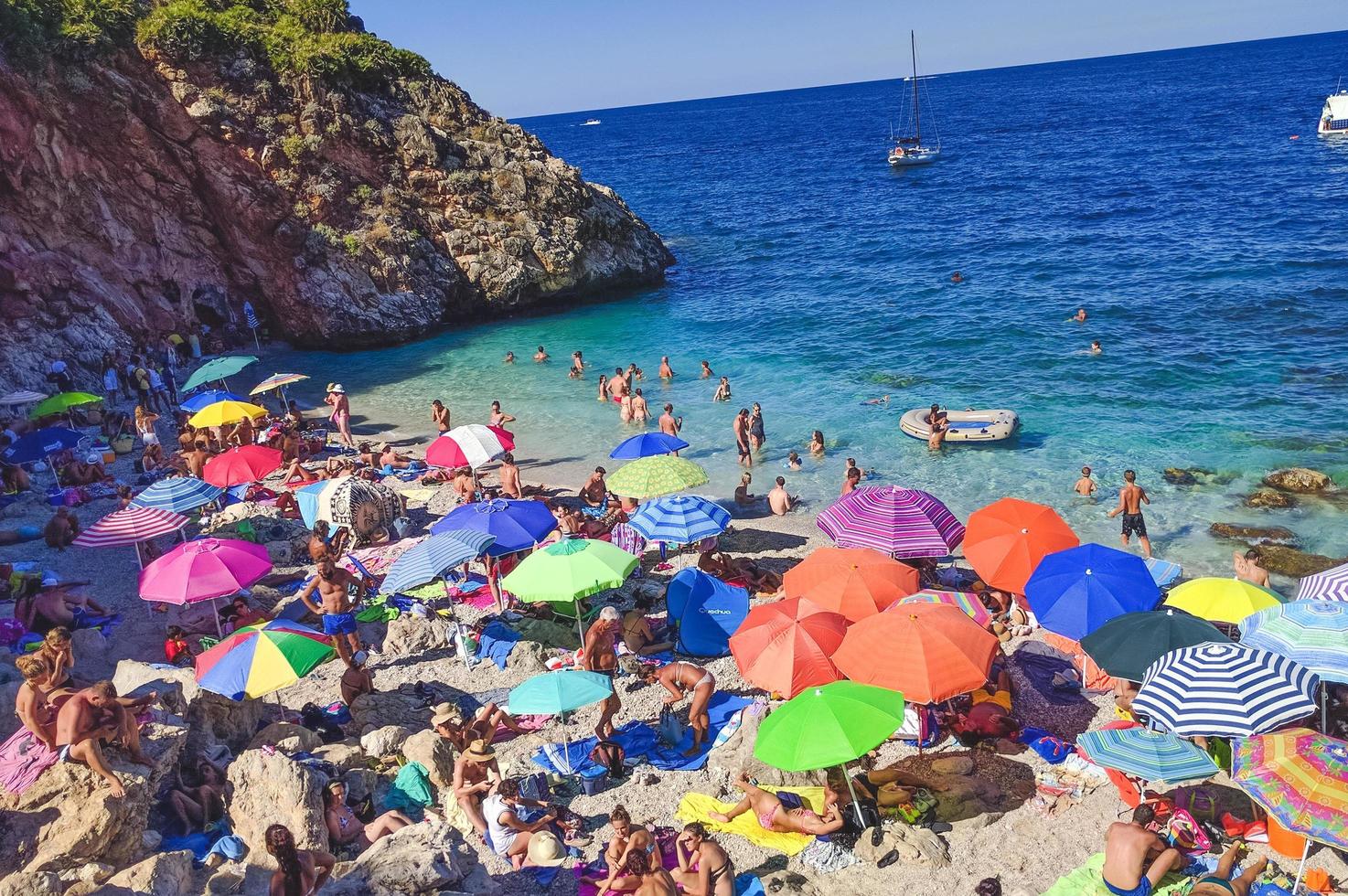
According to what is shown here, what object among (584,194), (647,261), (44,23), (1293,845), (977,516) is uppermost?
(44,23)

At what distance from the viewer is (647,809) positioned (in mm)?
9336

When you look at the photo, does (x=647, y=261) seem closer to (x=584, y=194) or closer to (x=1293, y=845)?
(x=584, y=194)

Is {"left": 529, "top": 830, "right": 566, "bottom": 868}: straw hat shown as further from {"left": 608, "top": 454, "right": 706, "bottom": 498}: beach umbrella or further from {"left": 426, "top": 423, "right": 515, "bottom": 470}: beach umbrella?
{"left": 426, "top": 423, "right": 515, "bottom": 470}: beach umbrella

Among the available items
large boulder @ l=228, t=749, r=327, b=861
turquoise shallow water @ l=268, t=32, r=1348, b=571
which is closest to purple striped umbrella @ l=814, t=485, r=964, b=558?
turquoise shallow water @ l=268, t=32, r=1348, b=571

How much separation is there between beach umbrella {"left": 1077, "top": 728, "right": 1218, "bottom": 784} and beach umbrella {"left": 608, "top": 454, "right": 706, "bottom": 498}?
7931 mm

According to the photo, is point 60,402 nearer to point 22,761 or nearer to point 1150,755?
point 22,761

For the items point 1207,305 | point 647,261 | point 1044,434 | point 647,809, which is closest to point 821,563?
point 647,809

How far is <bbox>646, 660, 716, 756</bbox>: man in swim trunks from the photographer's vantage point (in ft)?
33.9

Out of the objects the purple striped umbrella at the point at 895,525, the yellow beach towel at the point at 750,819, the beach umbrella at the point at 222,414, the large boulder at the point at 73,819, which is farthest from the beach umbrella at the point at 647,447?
the large boulder at the point at 73,819

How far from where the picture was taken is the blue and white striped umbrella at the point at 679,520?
13.8 m

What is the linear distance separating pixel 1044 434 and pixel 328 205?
2544 centimetres

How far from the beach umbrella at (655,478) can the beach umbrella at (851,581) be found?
3.60 meters

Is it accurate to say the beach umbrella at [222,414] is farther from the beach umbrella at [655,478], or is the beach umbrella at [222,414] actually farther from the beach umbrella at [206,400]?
the beach umbrella at [655,478]

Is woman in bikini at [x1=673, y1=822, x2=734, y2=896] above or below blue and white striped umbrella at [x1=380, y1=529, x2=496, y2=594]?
below
